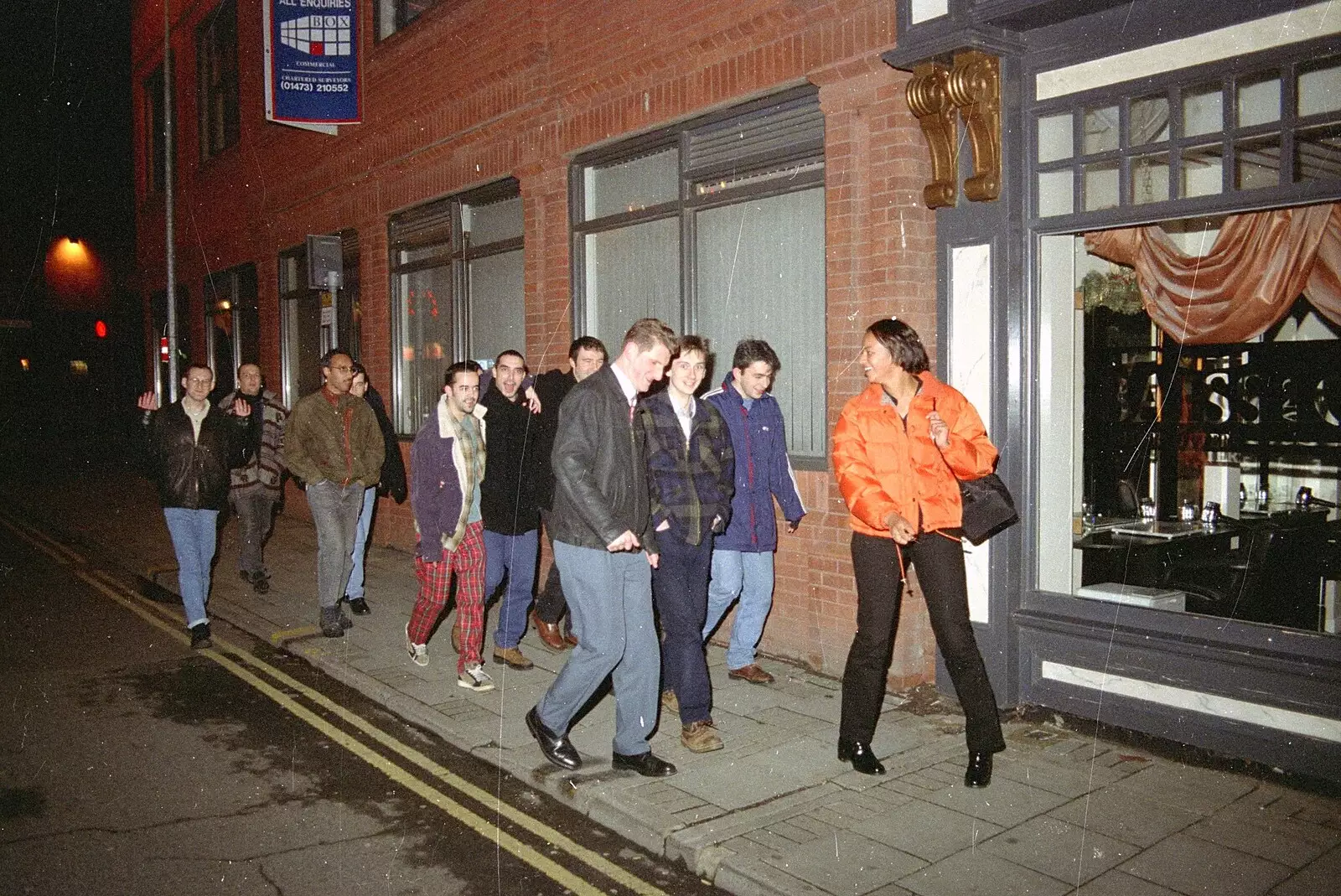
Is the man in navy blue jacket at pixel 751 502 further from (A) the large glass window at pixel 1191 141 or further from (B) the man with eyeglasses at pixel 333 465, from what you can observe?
(B) the man with eyeglasses at pixel 333 465

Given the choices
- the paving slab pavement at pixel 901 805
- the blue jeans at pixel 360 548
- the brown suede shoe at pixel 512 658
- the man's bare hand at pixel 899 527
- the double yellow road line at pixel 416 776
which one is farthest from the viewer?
the blue jeans at pixel 360 548

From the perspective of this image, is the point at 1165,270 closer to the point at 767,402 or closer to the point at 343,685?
the point at 767,402

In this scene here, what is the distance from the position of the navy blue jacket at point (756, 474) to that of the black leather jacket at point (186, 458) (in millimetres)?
4006

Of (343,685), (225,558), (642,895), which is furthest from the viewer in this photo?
(225,558)

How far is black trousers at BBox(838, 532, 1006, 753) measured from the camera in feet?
16.1

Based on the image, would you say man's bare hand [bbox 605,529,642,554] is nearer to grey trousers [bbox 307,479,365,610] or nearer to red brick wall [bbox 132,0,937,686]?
red brick wall [bbox 132,0,937,686]

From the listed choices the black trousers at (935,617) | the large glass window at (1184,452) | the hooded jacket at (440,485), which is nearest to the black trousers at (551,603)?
the hooded jacket at (440,485)

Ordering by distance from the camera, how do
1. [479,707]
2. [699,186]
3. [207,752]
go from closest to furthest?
1. [207,752]
2. [479,707]
3. [699,186]

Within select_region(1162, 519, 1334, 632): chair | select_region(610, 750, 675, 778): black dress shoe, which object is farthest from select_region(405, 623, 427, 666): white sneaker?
select_region(1162, 519, 1334, 632): chair

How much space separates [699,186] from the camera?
8.23 meters

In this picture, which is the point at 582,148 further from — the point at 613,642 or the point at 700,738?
the point at 700,738

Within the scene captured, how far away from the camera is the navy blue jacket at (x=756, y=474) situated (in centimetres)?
645

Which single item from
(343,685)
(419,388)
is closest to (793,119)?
(343,685)

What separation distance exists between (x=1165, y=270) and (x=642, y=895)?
178 inches
